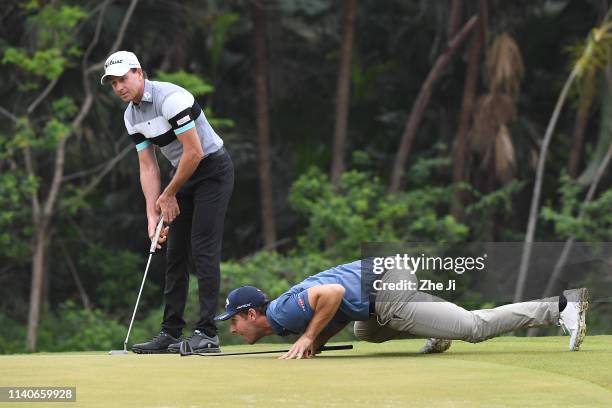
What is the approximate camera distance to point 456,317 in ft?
27.2

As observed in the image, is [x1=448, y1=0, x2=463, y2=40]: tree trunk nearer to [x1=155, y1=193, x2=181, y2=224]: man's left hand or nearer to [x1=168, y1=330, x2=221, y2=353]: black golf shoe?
[x1=155, y1=193, x2=181, y2=224]: man's left hand

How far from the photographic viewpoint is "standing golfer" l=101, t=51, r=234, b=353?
27.5 feet

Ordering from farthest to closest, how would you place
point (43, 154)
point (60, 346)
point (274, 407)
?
point (43, 154) < point (60, 346) < point (274, 407)

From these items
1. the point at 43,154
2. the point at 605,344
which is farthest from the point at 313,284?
the point at 43,154

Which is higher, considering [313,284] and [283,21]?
[283,21]

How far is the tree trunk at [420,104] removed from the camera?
2606 centimetres

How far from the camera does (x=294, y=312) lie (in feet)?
25.8

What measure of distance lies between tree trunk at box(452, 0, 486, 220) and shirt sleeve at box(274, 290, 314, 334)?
1795 centimetres

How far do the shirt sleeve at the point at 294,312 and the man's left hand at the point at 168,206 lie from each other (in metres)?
1.06

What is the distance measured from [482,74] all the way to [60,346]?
31.1ft

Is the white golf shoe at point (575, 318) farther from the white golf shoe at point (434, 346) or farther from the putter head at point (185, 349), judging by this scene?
the putter head at point (185, 349)

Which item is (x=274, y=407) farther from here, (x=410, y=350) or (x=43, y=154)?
(x=43, y=154)

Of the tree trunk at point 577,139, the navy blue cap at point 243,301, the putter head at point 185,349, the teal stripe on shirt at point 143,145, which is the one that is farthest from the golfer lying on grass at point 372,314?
the tree trunk at point 577,139

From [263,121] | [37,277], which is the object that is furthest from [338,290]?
[263,121]
